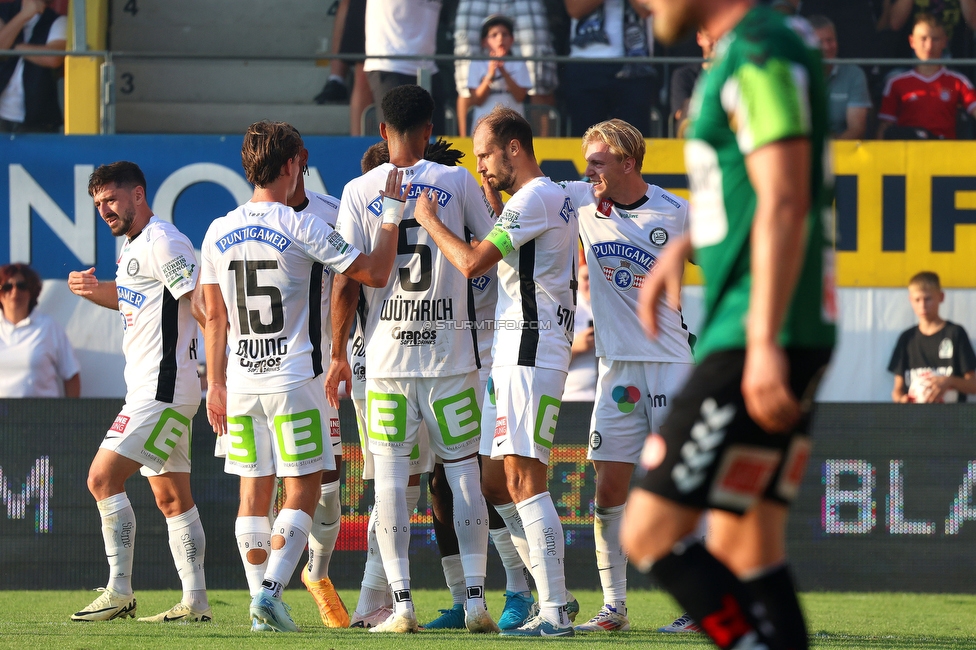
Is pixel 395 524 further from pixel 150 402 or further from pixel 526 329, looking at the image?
pixel 150 402

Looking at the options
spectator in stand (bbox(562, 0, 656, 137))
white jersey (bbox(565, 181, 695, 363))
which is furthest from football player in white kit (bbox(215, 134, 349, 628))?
spectator in stand (bbox(562, 0, 656, 137))

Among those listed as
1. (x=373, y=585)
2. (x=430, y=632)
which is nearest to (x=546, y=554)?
(x=430, y=632)

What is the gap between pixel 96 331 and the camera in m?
10.4

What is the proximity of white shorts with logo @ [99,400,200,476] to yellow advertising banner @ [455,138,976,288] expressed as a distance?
15.2ft

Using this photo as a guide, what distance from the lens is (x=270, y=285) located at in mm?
5758

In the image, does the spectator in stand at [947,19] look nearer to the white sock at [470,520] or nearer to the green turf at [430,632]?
the green turf at [430,632]

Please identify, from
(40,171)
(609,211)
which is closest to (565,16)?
(40,171)

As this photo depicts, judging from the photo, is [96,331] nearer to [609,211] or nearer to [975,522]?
[609,211]

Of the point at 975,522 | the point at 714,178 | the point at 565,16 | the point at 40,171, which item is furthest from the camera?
the point at 565,16

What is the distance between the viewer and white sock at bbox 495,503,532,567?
5934 millimetres

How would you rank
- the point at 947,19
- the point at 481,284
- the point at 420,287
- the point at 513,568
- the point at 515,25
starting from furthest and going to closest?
1. the point at 947,19
2. the point at 515,25
3. the point at 481,284
4. the point at 513,568
5. the point at 420,287

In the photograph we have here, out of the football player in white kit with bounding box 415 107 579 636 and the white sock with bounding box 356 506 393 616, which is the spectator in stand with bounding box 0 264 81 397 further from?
the football player in white kit with bounding box 415 107 579 636

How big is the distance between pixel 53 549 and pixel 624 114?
19.0ft

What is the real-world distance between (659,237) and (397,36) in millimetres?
5589
